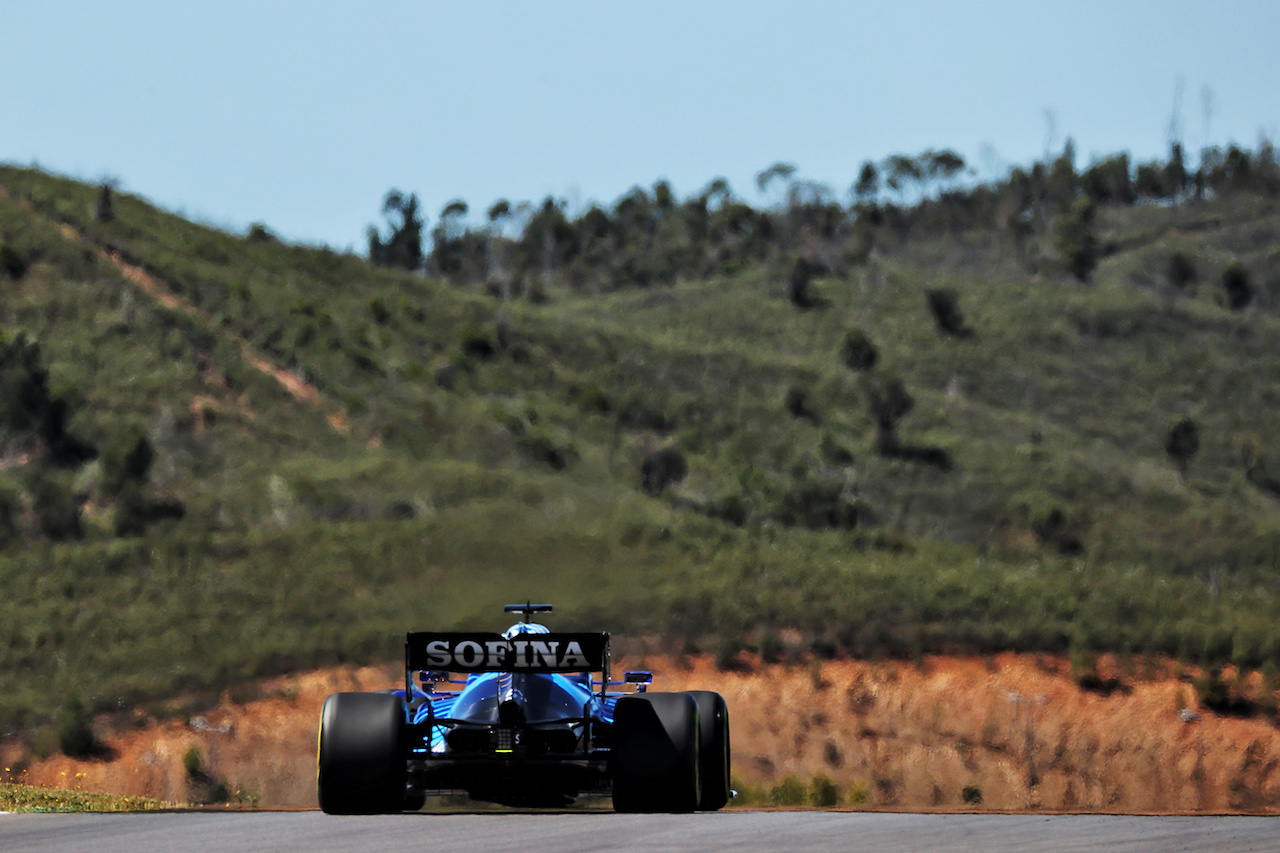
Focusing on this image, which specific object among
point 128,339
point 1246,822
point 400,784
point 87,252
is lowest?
point 1246,822

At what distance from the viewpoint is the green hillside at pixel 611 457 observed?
137ft

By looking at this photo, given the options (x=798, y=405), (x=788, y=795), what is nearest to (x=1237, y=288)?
(x=798, y=405)

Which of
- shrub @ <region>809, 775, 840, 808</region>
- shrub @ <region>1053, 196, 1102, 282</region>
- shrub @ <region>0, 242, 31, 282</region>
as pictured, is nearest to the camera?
shrub @ <region>809, 775, 840, 808</region>

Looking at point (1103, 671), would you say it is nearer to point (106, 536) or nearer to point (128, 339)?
point (106, 536)

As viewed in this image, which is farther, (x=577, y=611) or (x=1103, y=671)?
(x=1103, y=671)

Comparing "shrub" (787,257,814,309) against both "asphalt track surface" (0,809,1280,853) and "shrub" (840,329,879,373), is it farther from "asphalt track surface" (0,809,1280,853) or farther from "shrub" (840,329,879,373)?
"asphalt track surface" (0,809,1280,853)

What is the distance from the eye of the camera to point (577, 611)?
36.8 m

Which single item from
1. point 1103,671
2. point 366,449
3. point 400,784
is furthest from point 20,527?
point 400,784

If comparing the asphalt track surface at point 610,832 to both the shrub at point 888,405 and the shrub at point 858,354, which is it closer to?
the shrub at point 888,405

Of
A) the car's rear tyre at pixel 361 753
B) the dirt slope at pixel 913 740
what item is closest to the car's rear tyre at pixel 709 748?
the car's rear tyre at pixel 361 753

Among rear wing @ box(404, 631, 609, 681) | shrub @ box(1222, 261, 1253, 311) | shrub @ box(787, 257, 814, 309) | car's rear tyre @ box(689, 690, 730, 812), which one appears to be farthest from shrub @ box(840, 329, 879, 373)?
rear wing @ box(404, 631, 609, 681)

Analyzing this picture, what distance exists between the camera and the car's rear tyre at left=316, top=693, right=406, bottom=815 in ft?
43.4

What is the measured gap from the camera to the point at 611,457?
64938mm

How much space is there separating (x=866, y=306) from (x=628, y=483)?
4578 cm
